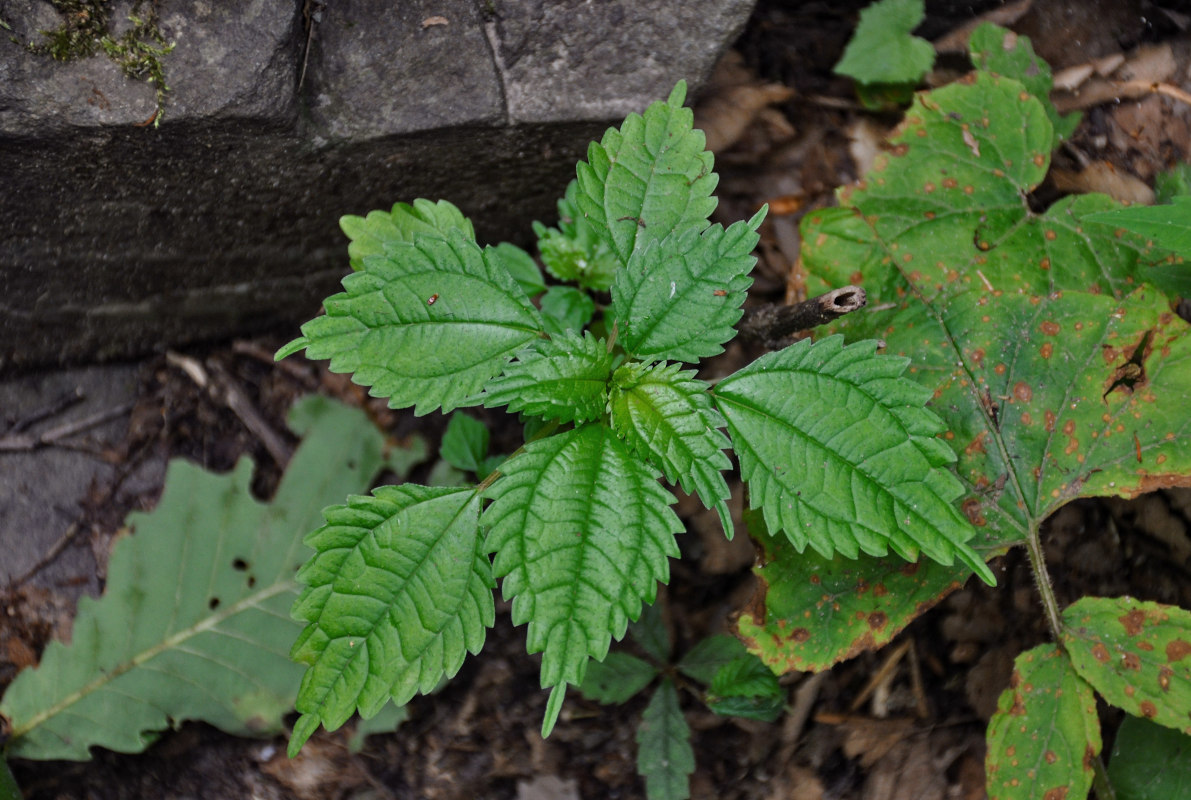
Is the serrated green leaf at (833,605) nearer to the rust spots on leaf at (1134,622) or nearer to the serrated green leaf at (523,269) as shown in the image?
the rust spots on leaf at (1134,622)

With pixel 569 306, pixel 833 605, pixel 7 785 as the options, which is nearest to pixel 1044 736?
pixel 833 605

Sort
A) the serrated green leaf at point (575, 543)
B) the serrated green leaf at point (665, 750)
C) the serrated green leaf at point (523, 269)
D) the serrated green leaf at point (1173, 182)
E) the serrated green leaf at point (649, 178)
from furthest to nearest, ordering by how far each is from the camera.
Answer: the serrated green leaf at point (1173, 182), the serrated green leaf at point (665, 750), the serrated green leaf at point (523, 269), the serrated green leaf at point (649, 178), the serrated green leaf at point (575, 543)

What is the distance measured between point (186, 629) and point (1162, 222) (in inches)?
102

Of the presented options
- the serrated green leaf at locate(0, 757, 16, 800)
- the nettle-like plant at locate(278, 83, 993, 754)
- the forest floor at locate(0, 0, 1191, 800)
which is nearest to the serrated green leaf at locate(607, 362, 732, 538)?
the nettle-like plant at locate(278, 83, 993, 754)

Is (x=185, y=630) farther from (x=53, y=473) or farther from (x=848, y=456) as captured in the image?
(x=848, y=456)

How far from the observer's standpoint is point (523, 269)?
2.18 m

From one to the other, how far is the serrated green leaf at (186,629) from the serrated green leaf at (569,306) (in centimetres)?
79

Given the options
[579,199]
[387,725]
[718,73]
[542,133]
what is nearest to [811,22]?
[718,73]

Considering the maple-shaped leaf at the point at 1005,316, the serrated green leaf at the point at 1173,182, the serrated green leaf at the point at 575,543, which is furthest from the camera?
the serrated green leaf at the point at 1173,182

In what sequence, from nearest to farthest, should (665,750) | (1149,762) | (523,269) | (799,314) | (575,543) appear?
(575,543), (799,314), (1149,762), (523,269), (665,750)

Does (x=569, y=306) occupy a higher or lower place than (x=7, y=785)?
higher

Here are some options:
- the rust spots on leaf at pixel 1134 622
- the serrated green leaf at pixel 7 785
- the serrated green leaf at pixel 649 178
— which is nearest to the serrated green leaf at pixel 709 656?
the rust spots on leaf at pixel 1134 622

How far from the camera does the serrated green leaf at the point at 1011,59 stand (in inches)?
98.0

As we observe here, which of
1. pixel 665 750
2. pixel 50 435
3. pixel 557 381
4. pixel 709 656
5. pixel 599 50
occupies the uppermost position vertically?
pixel 599 50
